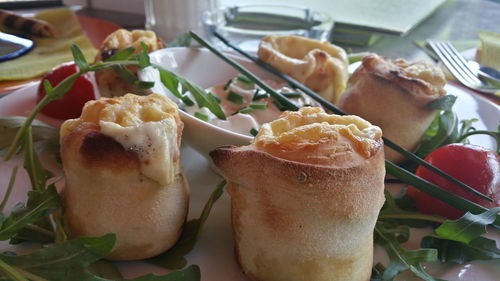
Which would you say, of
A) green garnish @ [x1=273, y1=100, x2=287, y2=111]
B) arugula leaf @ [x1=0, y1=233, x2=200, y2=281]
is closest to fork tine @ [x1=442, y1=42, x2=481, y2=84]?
green garnish @ [x1=273, y1=100, x2=287, y2=111]

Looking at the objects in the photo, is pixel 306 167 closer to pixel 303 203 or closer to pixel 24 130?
pixel 303 203

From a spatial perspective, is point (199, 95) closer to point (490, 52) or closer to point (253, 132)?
point (253, 132)

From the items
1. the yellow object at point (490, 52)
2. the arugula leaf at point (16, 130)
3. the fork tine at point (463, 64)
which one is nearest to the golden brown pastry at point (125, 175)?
the arugula leaf at point (16, 130)

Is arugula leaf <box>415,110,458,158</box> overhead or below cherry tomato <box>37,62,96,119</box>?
overhead

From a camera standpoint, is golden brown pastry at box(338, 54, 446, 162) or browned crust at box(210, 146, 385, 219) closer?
browned crust at box(210, 146, 385, 219)

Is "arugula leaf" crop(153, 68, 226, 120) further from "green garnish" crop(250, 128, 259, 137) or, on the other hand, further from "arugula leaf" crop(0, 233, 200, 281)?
"arugula leaf" crop(0, 233, 200, 281)

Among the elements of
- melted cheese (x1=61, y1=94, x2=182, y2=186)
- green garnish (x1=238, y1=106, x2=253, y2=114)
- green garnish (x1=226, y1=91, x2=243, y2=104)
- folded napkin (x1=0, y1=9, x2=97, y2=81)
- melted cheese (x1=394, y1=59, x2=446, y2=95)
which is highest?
melted cheese (x1=61, y1=94, x2=182, y2=186)

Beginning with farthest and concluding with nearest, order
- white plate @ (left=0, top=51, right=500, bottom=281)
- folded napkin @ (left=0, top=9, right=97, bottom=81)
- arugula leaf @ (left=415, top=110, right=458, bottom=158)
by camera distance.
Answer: folded napkin @ (left=0, top=9, right=97, bottom=81)
arugula leaf @ (left=415, top=110, right=458, bottom=158)
white plate @ (left=0, top=51, right=500, bottom=281)

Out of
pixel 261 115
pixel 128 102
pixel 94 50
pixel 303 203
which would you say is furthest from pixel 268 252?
pixel 94 50
